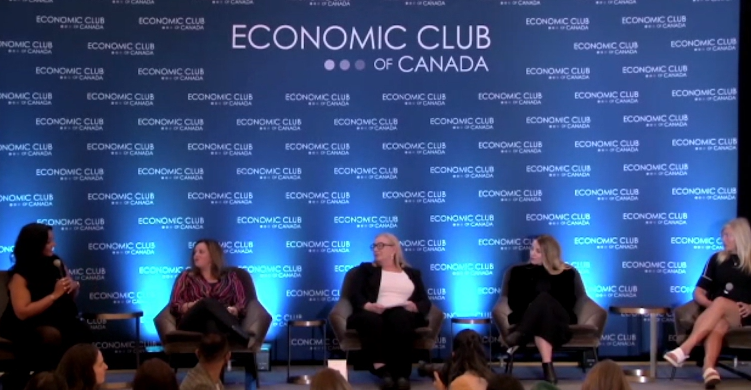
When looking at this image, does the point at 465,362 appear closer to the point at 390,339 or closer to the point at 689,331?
the point at 390,339

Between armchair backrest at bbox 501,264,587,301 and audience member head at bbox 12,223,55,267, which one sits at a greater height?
audience member head at bbox 12,223,55,267

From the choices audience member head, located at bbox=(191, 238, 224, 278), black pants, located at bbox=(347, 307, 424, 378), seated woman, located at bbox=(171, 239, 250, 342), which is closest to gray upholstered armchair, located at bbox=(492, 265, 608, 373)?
black pants, located at bbox=(347, 307, 424, 378)

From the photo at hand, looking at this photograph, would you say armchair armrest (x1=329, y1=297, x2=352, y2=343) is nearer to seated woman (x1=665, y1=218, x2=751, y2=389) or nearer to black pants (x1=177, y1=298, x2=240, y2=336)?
black pants (x1=177, y1=298, x2=240, y2=336)

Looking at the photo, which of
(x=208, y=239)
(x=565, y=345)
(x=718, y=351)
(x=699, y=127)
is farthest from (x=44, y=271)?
(x=699, y=127)

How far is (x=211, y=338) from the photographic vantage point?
411 cm

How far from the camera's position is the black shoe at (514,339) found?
6.73 m

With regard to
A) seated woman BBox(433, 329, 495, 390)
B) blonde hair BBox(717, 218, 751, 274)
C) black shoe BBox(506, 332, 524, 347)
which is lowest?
black shoe BBox(506, 332, 524, 347)

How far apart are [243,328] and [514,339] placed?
1.79 metres

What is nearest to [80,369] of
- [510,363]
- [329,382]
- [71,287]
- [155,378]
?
[155,378]

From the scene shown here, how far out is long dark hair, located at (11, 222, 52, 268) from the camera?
→ 628 centimetres

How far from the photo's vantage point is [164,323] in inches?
264

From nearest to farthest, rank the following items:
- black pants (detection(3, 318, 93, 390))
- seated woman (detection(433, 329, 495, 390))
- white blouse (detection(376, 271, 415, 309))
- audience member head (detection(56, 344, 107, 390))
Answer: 1. audience member head (detection(56, 344, 107, 390))
2. seated woman (detection(433, 329, 495, 390))
3. black pants (detection(3, 318, 93, 390))
4. white blouse (detection(376, 271, 415, 309))

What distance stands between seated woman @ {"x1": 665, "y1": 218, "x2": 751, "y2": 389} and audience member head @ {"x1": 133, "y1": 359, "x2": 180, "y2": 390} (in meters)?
3.96

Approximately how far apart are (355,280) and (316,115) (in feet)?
4.29
